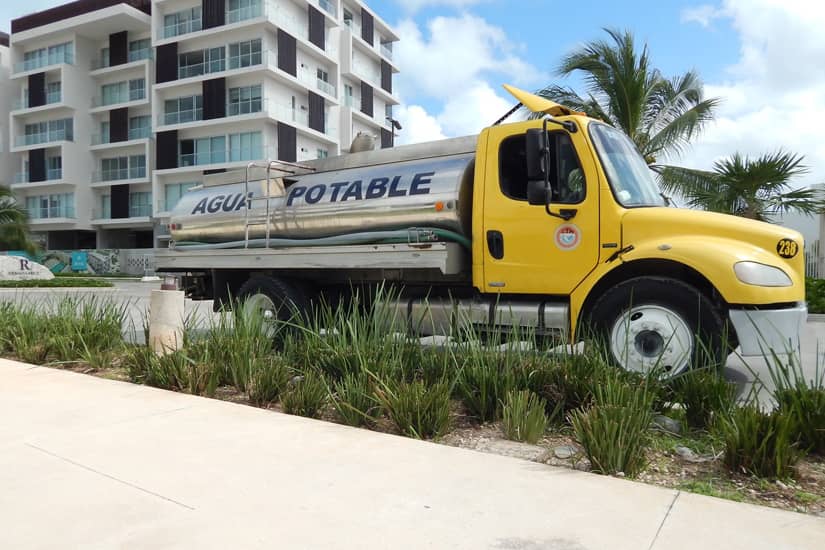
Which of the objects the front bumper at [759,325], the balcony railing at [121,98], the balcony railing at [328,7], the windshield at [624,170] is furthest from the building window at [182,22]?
the front bumper at [759,325]

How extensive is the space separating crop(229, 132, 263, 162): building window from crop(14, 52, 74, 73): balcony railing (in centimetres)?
1765

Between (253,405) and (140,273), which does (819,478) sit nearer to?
(253,405)

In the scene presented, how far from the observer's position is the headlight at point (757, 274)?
579 centimetres

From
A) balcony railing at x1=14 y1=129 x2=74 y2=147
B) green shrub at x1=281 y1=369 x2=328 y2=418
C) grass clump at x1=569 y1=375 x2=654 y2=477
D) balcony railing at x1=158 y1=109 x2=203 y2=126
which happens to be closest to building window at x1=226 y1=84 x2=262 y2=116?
balcony railing at x1=158 y1=109 x2=203 y2=126

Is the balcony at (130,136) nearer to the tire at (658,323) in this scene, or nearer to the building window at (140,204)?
the building window at (140,204)

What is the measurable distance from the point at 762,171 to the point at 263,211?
42.1 feet

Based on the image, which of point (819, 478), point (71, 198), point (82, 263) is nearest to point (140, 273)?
point (82, 263)

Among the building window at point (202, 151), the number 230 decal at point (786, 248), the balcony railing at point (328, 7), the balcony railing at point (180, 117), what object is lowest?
the number 230 decal at point (786, 248)

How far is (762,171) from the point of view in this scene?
16078 millimetres

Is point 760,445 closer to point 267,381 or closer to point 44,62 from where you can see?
point 267,381

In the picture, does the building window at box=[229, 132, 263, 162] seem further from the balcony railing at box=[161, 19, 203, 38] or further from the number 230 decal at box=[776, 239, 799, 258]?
the number 230 decal at box=[776, 239, 799, 258]

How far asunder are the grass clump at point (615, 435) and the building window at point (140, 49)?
171ft

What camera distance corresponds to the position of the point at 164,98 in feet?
153

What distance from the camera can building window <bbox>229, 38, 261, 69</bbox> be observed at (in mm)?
42625
